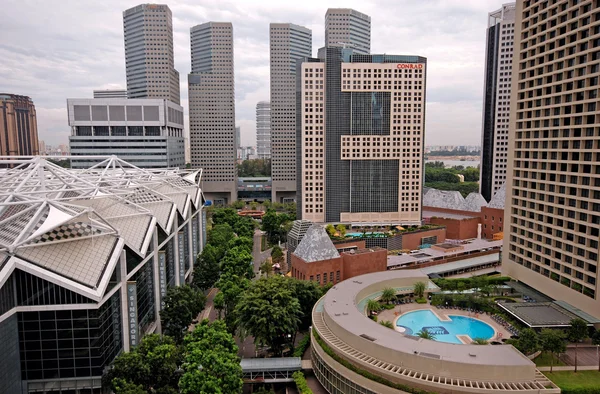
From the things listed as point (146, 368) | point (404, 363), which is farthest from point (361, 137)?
point (146, 368)

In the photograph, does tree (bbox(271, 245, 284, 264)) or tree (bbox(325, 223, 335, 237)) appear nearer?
tree (bbox(271, 245, 284, 264))

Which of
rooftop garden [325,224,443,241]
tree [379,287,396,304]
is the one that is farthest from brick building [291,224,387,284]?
rooftop garden [325,224,443,241]

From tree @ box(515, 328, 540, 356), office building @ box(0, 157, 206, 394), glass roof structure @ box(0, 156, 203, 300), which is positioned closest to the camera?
office building @ box(0, 157, 206, 394)

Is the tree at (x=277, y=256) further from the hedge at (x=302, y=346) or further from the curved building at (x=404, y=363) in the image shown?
the curved building at (x=404, y=363)

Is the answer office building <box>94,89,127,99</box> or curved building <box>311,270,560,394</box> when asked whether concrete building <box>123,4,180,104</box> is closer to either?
office building <box>94,89,127,99</box>

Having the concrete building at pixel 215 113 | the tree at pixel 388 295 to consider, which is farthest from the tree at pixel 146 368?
the concrete building at pixel 215 113

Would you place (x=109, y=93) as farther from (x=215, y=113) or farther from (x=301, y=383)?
(x=301, y=383)
